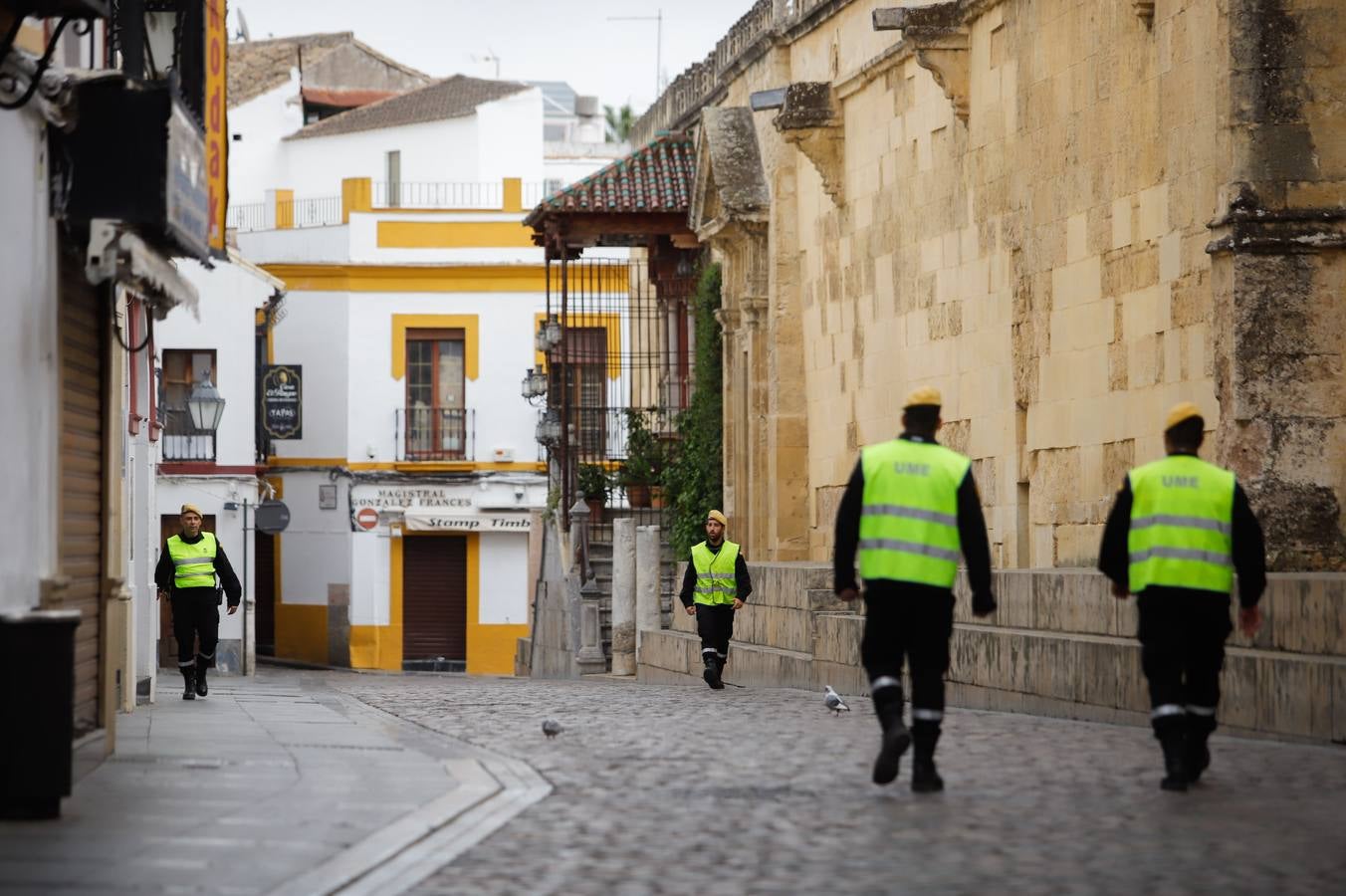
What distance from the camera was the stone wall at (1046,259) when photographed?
14.1 m

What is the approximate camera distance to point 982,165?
2036 cm

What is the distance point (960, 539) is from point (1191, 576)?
3.22 feet

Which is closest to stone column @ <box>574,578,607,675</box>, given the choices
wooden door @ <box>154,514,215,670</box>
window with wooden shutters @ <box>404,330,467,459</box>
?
wooden door @ <box>154,514,215,670</box>

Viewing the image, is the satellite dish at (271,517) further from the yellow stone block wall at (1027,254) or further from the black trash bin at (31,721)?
the black trash bin at (31,721)

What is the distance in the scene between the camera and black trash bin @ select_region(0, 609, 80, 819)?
9.09 meters

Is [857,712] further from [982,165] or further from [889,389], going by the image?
[889,389]

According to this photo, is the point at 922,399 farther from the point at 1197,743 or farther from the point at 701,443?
the point at 701,443

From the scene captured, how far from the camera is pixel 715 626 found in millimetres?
20312

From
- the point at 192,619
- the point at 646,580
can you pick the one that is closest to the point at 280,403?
the point at 646,580

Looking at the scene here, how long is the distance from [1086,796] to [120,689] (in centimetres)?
853

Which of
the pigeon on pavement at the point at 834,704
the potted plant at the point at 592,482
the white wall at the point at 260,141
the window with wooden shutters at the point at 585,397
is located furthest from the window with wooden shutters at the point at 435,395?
the pigeon on pavement at the point at 834,704

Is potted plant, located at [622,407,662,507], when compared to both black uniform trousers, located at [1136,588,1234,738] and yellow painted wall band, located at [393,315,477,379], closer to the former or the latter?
yellow painted wall band, located at [393,315,477,379]

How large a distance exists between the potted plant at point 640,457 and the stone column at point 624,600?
376 centimetres

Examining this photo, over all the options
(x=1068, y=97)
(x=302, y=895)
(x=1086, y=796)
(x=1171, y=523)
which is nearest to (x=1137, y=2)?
(x=1068, y=97)
